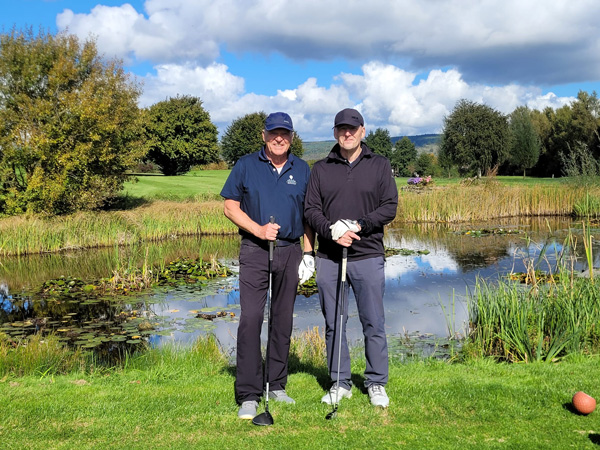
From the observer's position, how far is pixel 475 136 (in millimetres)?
50062

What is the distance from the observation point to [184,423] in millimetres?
4117

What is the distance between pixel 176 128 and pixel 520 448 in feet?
153

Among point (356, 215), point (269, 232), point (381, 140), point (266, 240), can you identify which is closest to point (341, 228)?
point (356, 215)

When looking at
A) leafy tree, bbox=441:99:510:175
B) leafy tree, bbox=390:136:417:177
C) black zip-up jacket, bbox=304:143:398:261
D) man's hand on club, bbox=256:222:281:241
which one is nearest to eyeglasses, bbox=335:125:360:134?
black zip-up jacket, bbox=304:143:398:261

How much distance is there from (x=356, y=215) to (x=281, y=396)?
60.0 inches

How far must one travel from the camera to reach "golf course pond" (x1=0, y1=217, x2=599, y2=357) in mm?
8250

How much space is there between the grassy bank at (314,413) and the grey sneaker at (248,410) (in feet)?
0.20

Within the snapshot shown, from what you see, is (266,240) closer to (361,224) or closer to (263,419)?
(361,224)

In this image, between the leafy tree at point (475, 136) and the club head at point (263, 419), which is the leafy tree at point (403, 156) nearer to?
the leafy tree at point (475, 136)

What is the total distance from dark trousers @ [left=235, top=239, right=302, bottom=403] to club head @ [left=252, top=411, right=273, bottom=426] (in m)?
0.32

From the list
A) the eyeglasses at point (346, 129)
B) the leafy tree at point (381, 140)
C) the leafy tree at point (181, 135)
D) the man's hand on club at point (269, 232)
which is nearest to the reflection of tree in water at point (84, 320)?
the man's hand on club at point (269, 232)

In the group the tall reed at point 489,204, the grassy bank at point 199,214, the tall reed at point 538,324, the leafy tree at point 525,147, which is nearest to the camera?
the tall reed at point 538,324

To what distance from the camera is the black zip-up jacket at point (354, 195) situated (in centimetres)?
429

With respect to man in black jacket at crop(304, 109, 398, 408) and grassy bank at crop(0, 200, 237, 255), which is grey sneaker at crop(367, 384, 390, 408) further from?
grassy bank at crop(0, 200, 237, 255)
